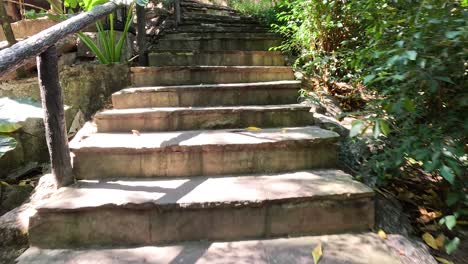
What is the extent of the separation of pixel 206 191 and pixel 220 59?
188 centimetres

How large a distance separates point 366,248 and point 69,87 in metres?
2.57

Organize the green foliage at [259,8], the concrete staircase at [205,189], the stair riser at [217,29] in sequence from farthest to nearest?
the green foliage at [259,8]
the stair riser at [217,29]
the concrete staircase at [205,189]

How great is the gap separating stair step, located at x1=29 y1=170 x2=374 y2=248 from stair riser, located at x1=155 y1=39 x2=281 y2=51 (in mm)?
2321

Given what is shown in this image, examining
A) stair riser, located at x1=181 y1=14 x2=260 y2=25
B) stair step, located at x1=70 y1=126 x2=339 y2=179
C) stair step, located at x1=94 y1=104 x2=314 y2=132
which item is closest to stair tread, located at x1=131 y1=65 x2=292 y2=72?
stair step, located at x1=94 y1=104 x2=314 y2=132

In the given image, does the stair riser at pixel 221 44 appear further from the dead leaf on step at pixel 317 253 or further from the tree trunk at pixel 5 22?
the dead leaf on step at pixel 317 253

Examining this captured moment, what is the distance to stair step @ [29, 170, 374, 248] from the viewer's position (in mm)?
1436

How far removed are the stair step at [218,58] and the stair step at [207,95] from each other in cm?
68

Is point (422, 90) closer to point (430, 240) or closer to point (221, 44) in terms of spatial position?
point (430, 240)

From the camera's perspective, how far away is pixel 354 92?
2.74 metres

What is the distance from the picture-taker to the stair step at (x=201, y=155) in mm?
1744

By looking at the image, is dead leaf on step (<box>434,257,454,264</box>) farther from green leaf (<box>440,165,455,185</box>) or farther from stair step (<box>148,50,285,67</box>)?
stair step (<box>148,50,285,67</box>)

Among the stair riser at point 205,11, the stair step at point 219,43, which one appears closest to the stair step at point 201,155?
the stair step at point 219,43

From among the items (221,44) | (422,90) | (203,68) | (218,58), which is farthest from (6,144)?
(221,44)

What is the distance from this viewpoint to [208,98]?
2.40m
